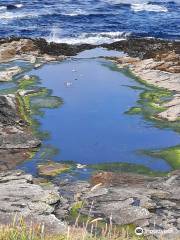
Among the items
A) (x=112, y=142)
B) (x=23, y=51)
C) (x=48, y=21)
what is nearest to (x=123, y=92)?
(x=112, y=142)

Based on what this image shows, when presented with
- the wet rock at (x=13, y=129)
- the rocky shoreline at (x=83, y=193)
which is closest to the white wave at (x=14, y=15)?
the rocky shoreline at (x=83, y=193)

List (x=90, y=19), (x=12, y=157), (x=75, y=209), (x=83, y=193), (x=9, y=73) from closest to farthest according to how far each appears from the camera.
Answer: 1. (x=75, y=209)
2. (x=83, y=193)
3. (x=12, y=157)
4. (x=9, y=73)
5. (x=90, y=19)

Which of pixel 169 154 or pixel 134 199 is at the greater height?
pixel 134 199

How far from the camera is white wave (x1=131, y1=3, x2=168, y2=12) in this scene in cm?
5098

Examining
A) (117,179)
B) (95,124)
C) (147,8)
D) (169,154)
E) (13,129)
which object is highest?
(147,8)

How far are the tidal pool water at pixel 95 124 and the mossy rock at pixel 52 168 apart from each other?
318mm

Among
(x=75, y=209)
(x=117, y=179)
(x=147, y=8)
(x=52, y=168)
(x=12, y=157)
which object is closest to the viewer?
(x=75, y=209)

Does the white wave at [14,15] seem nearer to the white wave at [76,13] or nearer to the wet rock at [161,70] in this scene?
the white wave at [76,13]

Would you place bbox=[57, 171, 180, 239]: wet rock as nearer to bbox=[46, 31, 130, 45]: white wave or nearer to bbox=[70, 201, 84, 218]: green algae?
bbox=[70, 201, 84, 218]: green algae

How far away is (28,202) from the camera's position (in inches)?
509

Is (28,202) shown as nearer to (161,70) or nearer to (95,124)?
(95,124)

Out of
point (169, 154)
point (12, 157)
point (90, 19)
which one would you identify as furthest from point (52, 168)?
point (90, 19)

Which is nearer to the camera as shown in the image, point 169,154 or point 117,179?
point 117,179

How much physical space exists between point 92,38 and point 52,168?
23739mm
